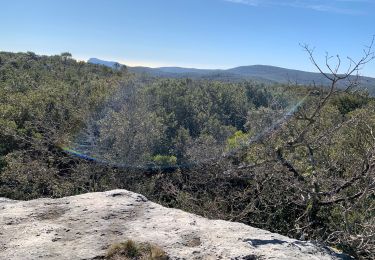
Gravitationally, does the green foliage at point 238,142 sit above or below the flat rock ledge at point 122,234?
below

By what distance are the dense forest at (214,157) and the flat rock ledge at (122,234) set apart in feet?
4.59

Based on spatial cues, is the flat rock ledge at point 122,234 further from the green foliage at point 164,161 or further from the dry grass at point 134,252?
the green foliage at point 164,161

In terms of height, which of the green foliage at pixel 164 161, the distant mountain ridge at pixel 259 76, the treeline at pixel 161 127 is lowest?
the green foliage at pixel 164 161

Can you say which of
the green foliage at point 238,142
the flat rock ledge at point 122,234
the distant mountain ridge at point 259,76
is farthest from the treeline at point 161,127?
the flat rock ledge at point 122,234

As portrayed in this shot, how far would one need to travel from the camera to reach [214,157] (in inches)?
497

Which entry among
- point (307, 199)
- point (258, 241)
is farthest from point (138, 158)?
point (258, 241)

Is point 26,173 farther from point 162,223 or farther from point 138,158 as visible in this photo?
point 162,223

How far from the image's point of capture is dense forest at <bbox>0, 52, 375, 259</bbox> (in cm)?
784

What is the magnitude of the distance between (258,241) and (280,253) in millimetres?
313

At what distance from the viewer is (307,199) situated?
753 cm

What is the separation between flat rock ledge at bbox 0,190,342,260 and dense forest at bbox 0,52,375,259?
4.59ft

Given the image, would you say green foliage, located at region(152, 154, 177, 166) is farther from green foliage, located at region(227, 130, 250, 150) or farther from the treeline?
green foliage, located at region(227, 130, 250, 150)

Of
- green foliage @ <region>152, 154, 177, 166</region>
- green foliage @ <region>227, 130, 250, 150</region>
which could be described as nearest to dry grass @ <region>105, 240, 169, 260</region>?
green foliage @ <region>227, 130, 250, 150</region>

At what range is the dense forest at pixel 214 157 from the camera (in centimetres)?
784
